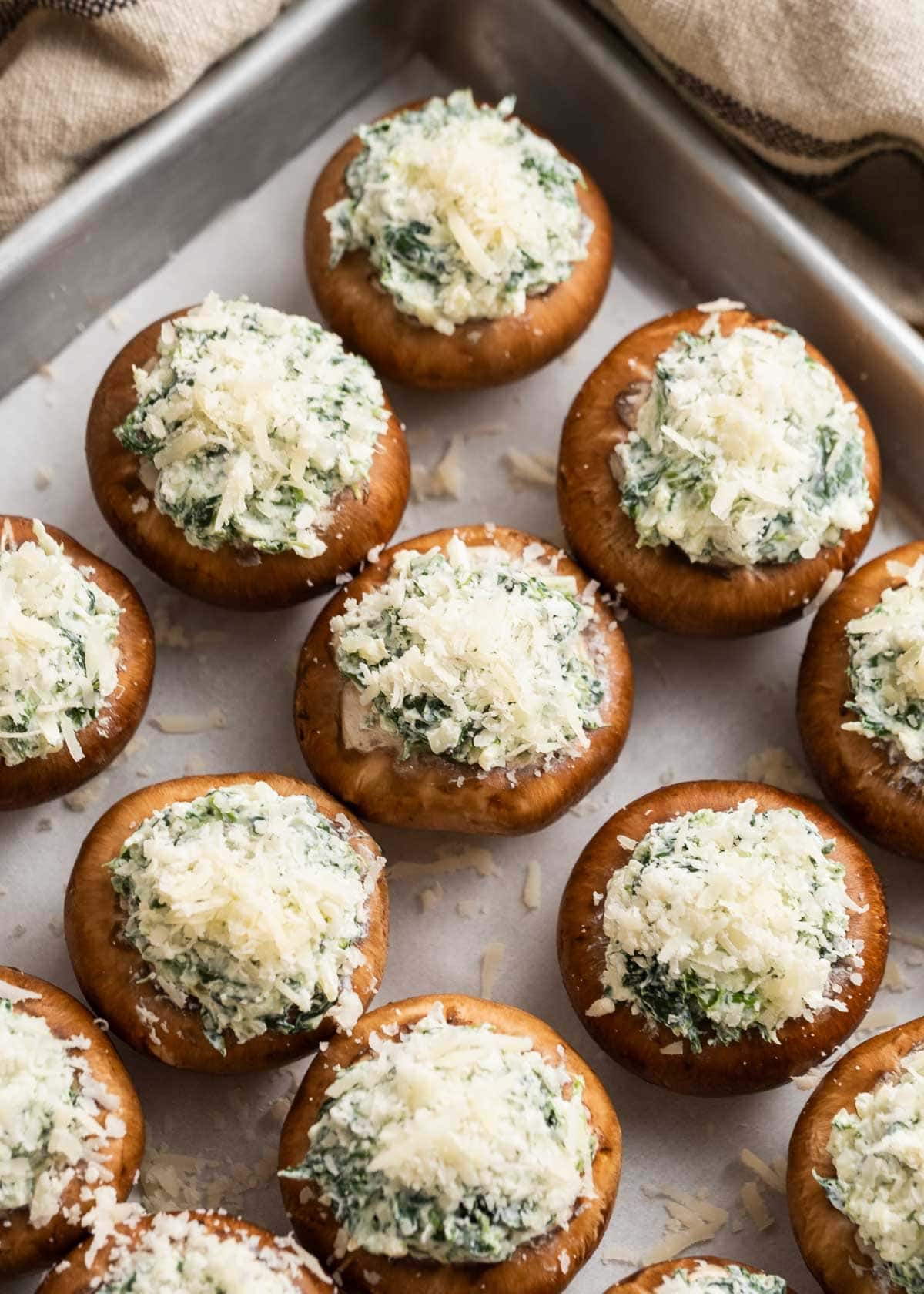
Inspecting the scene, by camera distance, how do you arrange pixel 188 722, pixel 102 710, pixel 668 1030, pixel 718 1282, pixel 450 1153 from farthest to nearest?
pixel 188 722, pixel 102 710, pixel 668 1030, pixel 718 1282, pixel 450 1153

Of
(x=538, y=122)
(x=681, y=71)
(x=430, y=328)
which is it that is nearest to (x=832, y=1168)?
(x=430, y=328)

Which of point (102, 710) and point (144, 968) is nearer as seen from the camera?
point (144, 968)

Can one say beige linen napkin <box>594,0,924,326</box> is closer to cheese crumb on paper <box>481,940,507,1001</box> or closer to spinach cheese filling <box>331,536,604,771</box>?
spinach cheese filling <box>331,536,604,771</box>

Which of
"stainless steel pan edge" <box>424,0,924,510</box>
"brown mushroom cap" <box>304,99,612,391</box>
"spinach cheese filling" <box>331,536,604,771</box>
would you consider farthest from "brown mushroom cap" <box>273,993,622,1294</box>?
"stainless steel pan edge" <box>424,0,924,510</box>

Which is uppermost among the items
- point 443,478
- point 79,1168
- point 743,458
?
point 743,458

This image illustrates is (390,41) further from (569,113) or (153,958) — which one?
(153,958)

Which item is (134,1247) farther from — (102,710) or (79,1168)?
(102,710)

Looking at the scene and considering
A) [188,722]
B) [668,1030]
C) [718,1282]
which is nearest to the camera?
[718,1282]
